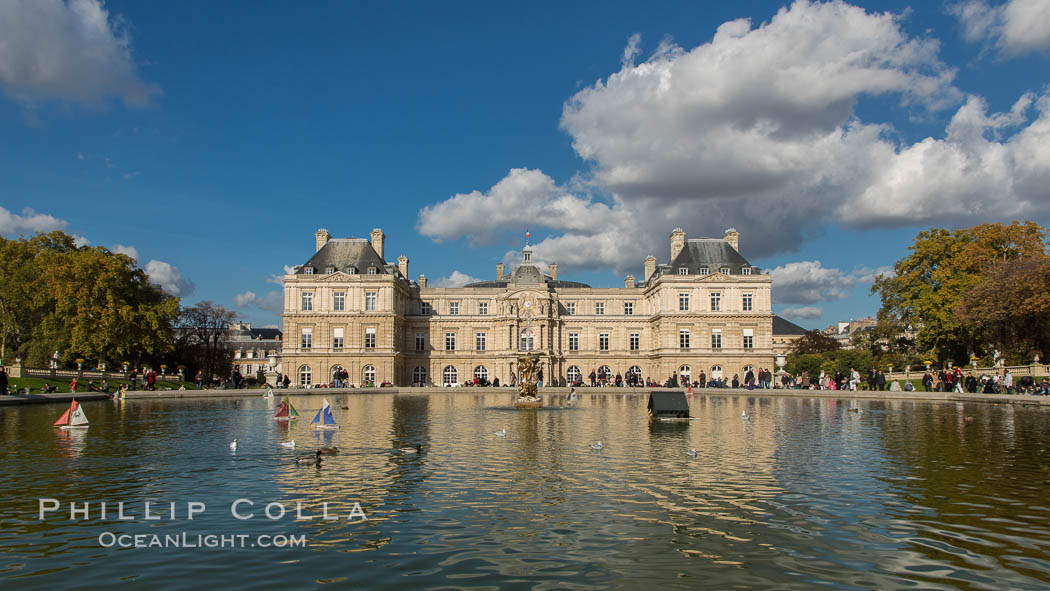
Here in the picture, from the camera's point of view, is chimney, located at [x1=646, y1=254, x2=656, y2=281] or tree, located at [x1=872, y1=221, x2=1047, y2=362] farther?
chimney, located at [x1=646, y1=254, x2=656, y2=281]

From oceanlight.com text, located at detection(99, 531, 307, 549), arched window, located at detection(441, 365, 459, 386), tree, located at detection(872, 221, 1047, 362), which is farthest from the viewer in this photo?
arched window, located at detection(441, 365, 459, 386)

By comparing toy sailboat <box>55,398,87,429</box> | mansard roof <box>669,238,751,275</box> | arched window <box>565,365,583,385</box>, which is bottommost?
arched window <box>565,365,583,385</box>

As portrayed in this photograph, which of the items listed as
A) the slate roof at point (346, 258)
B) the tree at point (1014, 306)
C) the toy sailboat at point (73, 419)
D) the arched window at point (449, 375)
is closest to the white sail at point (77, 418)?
the toy sailboat at point (73, 419)

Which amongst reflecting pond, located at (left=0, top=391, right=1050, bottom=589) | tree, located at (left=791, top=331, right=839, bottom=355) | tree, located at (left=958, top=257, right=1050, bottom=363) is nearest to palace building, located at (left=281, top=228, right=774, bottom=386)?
tree, located at (left=958, top=257, right=1050, bottom=363)

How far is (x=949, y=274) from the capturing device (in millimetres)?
56125

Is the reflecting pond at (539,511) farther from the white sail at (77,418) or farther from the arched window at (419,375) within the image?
the arched window at (419,375)

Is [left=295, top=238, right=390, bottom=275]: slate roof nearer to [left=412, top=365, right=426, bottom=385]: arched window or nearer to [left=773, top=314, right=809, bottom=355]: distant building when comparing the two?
[left=412, top=365, right=426, bottom=385]: arched window

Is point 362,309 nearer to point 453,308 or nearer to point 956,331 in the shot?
point 453,308

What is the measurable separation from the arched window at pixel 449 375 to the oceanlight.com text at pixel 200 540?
6729cm

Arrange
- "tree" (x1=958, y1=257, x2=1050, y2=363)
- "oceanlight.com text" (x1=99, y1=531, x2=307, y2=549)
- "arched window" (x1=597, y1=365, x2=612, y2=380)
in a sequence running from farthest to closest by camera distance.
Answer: "arched window" (x1=597, y1=365, x2=612, y2=380)
"tree" (x1=958, y1=257, x2=1050, y2=363)
"oceanlight.com text" (x1=99, y1=531, x2=307, y2=549)

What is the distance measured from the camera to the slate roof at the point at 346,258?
239ft

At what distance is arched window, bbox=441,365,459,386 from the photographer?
251 feet

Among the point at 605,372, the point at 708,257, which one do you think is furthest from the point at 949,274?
the point at 605,372

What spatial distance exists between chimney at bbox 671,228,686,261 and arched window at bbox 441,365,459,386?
25.6m
